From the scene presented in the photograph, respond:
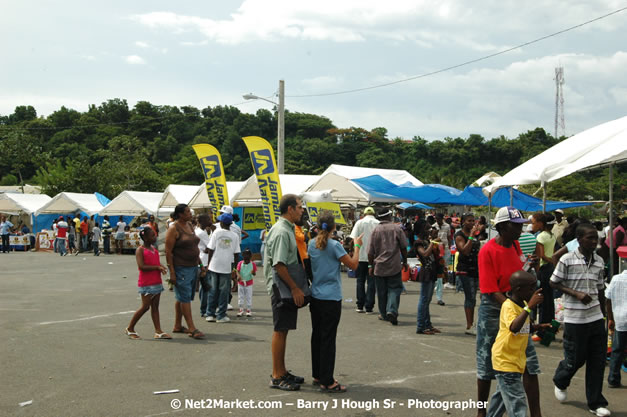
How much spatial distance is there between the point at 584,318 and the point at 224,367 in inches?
152

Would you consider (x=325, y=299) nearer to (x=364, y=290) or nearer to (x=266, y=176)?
(x=364, y=290)

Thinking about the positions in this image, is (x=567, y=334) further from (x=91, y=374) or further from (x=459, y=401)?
(x=91, y=374)

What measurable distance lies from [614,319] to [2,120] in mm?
92830

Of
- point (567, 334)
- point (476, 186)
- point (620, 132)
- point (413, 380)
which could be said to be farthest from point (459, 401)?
point (476, 186)

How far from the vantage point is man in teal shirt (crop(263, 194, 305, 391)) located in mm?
5586

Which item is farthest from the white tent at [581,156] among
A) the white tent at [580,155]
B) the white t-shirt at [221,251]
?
the white t-shirt at [221,251]

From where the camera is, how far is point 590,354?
519 cm

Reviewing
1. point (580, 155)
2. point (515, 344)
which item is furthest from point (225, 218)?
point (515, 344)

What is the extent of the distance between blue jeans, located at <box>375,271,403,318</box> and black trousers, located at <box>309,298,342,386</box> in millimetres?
3613

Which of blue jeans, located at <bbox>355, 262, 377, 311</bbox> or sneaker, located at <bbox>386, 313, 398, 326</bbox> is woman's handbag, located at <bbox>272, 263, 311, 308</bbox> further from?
blue jeans, located at <bbox>355, 262, 377, 311</bbox>

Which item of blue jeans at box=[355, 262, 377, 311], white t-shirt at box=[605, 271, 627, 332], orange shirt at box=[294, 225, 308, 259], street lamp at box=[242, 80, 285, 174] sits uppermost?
street lamp at box=[242, 80, 285, 174]

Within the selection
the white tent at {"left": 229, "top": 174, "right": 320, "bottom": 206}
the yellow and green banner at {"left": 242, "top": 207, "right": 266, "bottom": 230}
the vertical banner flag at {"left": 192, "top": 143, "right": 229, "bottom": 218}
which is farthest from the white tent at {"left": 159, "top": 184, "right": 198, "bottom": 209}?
the vertical banner flag at {"left": 192, "top": 143, "right": 229, "bottom": 218}

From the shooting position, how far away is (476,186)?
63.2ft

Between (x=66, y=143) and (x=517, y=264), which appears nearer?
(x=517, y=264)
